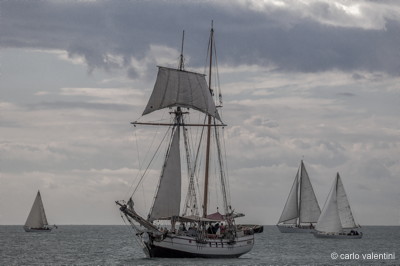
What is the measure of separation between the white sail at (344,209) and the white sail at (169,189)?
64.8 metres

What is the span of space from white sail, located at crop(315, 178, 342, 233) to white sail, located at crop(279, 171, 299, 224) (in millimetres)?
27169

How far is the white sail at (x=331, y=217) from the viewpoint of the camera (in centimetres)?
13562

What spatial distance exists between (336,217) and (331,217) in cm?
85

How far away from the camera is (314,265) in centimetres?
8112

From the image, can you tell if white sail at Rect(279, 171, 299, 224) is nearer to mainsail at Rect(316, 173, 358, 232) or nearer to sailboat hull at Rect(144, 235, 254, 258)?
mainsail at Rect(316, 173, 358, 232)

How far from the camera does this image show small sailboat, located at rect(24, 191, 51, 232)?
7082 inches

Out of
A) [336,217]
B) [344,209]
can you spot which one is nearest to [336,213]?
[336,217]

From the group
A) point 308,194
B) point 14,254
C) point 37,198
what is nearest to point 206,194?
point 14,254

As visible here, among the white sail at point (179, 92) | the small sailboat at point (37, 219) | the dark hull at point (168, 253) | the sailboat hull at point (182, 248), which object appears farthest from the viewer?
the small sailboat at point (37, 219)

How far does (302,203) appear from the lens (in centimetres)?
16638

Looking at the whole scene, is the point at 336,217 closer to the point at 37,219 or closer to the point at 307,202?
the point at 307,202

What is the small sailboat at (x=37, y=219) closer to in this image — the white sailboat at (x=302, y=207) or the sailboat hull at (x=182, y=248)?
the white sailboat at (x=302, y=207)

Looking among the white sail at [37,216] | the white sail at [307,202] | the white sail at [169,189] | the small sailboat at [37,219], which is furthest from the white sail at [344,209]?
the small sailboat at [37,219]

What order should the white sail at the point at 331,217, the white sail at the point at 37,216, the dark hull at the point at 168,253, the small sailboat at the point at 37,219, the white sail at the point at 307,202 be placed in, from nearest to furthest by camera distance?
the dark hull at the point at 168,253 → the white sail at the point at 331,217 → the white sail at the point at 307,202 → the white sail at the point at 37,216 → the small sailboat at the point at 37,219
